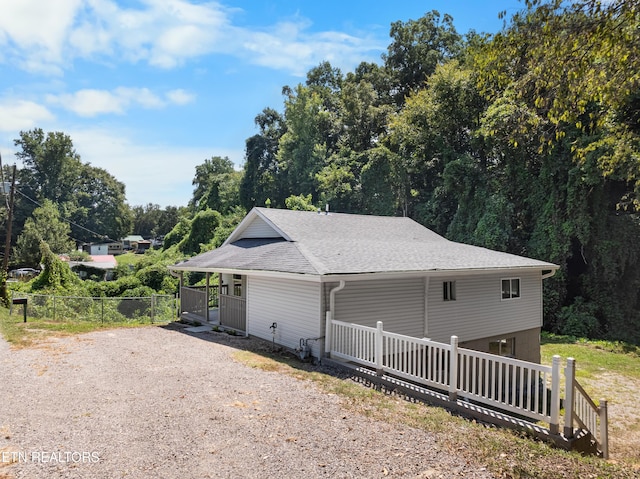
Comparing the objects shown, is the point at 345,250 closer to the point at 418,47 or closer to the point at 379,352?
the point at 379,352

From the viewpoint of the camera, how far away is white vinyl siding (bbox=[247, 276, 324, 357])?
31.2ft

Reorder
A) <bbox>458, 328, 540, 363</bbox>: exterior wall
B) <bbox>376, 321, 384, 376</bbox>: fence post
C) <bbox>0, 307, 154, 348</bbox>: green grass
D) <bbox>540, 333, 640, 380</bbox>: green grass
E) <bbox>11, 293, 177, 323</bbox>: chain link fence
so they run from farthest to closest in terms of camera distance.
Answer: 1. <bbox>11, 293, 177, 323</bbox>: chain link fence
2. <bbox>540, 333, 640, 380</bbox>: green grass
3. <bbox>458, 328, 540, 363</bbox>: exterior wall
4. <bbox>0, 307, 154, 348</bbox>: green grass
5. <bbox>376, 321, 384, 376</bbox>: fence post

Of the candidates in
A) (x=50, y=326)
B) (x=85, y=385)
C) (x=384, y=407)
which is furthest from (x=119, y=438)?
(x=50, y=326)

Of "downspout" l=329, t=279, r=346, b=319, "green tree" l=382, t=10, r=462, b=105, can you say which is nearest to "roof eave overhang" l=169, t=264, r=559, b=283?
"downspout" l=329, t=279, r=346, b=319

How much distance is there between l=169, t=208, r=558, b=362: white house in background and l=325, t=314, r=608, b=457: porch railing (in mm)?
918

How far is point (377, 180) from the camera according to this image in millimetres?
30609

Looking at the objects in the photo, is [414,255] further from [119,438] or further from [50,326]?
[50,326]

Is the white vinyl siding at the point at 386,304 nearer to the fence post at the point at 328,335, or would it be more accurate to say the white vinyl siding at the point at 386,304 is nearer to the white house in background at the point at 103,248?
the fence post at the point at 328,335

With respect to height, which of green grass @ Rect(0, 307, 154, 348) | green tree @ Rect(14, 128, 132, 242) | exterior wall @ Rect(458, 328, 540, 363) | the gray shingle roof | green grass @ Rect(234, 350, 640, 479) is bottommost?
exterior wall @ Rect(458, 328, 540, 363)

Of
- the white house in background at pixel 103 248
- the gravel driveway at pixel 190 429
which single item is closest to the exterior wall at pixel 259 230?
the gravel driveway at pixel 190 429

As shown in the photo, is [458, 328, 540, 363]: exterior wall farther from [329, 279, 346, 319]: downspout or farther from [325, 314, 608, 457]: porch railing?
[329, 279, 346, 319]: downspout

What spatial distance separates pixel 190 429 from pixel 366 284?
568cm

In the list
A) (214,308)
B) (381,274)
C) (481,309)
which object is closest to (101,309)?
(214,308)

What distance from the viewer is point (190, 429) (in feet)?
17.2
